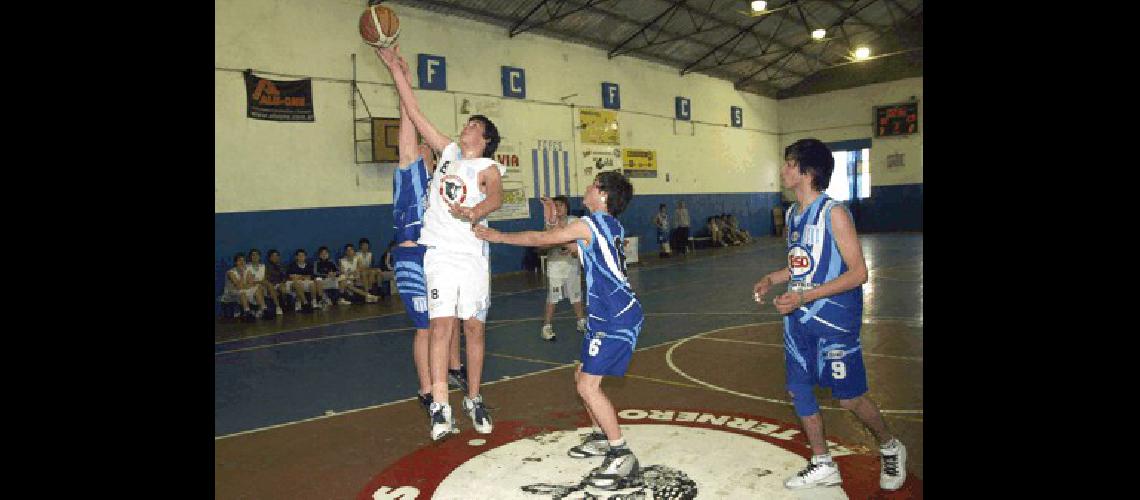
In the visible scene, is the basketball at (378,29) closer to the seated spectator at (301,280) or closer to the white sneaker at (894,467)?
the white sneaker at (894,467)

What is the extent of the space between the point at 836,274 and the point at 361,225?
1270 cm

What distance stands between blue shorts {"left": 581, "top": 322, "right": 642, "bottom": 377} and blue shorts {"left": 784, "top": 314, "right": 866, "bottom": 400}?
2.63 feet

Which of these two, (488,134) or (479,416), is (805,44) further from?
(479,416)

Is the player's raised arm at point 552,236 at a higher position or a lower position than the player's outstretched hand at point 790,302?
higher

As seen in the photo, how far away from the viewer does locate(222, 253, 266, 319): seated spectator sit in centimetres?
1173

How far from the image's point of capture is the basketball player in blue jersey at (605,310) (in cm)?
372

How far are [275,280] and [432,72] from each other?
607 cm

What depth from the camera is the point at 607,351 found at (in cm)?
374

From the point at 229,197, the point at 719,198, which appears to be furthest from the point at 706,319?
the point at 719,198

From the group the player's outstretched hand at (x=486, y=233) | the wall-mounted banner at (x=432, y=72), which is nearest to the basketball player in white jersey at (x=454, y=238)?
the player's outstretched hand at (x=486, y=233)

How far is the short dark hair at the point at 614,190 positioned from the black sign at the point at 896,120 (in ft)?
85.1

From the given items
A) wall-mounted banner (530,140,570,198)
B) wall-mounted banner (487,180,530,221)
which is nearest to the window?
wall-mounted banner (530,140,570,198)

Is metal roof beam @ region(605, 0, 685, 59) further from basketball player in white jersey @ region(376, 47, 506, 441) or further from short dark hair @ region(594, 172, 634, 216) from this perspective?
short dark hair @ region(594, 172, 634, 216)

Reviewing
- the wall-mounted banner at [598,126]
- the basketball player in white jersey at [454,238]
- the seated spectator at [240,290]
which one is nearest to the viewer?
the basketball player in white jersey at [454,238]
